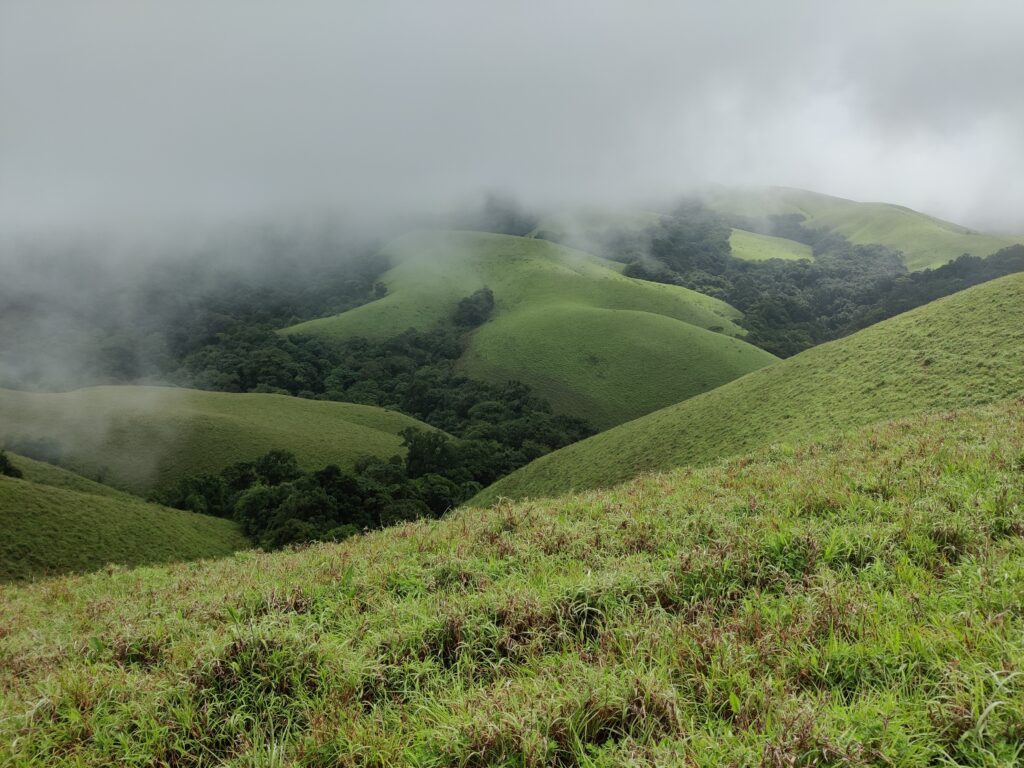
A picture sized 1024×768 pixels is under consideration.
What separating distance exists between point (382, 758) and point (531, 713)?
1150mm

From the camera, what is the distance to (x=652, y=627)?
5266mm

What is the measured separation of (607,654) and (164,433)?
105719 millimetres

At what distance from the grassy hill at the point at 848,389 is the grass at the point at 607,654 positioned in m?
21.3

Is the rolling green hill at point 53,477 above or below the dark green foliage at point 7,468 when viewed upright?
below

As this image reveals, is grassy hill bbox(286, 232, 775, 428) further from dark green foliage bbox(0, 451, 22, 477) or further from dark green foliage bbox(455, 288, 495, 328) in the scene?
dark green foliage bbox(0, 451, 22, 477)

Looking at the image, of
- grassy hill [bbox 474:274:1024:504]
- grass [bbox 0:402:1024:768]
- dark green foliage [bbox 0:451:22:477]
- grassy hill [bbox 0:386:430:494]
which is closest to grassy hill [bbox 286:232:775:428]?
grassy hill [bbox 0:386:430:494]

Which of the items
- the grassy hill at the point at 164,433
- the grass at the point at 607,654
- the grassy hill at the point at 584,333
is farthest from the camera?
the grassy hill at the point at 584,333

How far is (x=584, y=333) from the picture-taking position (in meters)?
134

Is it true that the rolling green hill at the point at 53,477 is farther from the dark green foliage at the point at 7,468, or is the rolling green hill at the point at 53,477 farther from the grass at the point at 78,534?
the grass at the point at 78,534

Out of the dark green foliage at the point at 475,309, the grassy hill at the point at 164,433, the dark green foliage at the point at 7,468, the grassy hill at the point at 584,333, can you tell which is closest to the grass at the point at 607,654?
the dark green foliage at the point at 7,468

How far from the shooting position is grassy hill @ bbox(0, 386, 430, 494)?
86938 millimetres

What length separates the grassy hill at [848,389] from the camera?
27578 mm

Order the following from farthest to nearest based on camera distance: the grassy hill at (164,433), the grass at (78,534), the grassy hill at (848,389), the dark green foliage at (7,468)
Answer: the grassy hill at (164,433) → the dark green foliage at (7,468) → the grass at (78,534) → the grassy hill at (848,389)

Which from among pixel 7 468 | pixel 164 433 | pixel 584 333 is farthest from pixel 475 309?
pixel 7 468
